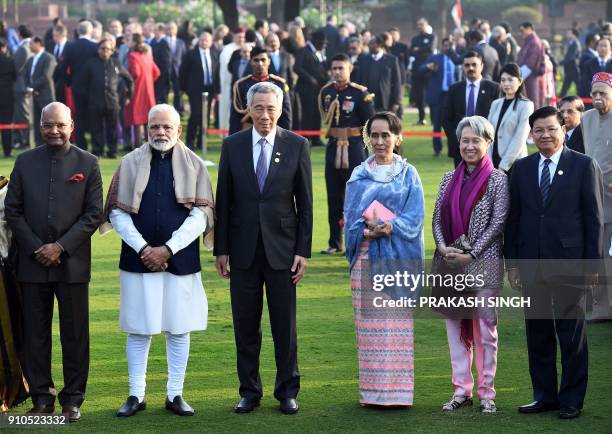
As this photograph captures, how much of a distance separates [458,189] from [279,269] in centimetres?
118

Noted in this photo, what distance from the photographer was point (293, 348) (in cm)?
794

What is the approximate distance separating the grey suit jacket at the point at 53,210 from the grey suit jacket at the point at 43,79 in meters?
14.0

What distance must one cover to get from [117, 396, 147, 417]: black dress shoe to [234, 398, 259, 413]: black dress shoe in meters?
0.58

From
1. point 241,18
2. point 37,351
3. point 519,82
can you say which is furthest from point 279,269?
point 241,18

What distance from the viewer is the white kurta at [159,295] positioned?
25.2 feet

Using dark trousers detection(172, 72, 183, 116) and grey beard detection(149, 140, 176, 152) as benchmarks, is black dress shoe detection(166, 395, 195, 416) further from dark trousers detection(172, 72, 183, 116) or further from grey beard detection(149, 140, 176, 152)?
dark trousers detection(172, 72, 183, 116)

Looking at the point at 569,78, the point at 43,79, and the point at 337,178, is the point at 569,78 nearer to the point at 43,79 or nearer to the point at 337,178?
the point at 43,79

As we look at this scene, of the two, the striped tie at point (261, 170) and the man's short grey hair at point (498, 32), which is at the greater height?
the man's short grey hair at point (498, 32)

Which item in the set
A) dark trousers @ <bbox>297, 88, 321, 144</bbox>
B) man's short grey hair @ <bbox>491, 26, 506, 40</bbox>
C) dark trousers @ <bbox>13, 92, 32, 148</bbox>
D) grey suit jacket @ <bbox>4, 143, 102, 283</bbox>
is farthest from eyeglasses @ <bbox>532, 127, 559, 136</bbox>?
man's short grey hair @ <bbox>491, 26, 506, 40</bbox>

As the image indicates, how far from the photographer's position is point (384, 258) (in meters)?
7.89

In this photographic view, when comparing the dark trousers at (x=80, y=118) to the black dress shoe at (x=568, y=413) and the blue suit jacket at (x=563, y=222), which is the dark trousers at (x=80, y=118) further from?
the black dress shoe at (x=568, y=413)

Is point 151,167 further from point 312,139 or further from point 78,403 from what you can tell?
point 312,139

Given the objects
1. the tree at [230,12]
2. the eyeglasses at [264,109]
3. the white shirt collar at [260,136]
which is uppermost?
the tree at [230,12]

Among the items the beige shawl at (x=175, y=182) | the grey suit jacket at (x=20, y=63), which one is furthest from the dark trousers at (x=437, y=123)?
the beige shawl at (x=175, y=182)
